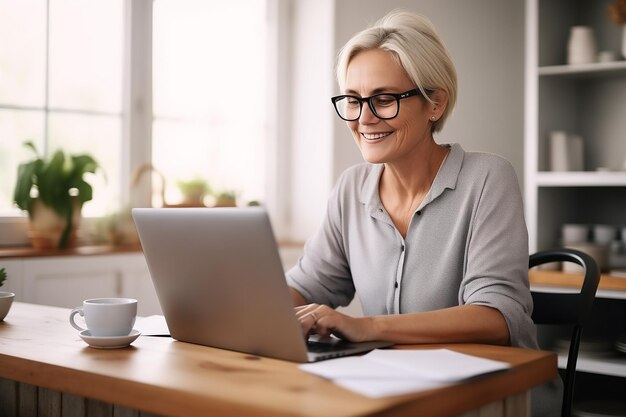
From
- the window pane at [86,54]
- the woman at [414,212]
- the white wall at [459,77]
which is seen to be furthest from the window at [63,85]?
the woman at [414,212]

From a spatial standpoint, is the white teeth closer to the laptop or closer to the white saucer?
the laptop

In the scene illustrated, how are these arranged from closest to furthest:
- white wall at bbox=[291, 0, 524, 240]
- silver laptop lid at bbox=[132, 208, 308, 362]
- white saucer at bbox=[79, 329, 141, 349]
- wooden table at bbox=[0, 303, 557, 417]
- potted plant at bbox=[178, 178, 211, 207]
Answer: wooden table at bbox=[0, 303, 557, 417] < silver laptop lid at bbox=[132, 208, 308, 362] < white saucer at bbox=[79, 329, 141, 349] < potted plant at bbox=[178, 178, 211, 207] < white wall at bbox=[291, 0, 524, 240]

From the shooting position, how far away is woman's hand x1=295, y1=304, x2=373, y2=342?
1483 millimetres

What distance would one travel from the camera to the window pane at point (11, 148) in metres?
3.07

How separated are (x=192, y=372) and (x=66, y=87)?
2.29 metres

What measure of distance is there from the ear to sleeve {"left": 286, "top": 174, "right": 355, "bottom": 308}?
1.04ft

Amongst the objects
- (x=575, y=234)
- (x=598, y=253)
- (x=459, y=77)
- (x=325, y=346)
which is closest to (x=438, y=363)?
(x=325, y=346)

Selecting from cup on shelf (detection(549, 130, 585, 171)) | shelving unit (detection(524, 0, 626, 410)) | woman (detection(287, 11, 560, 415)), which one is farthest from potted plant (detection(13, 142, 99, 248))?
cup on shelf (detection(549, 130, 585, 171))

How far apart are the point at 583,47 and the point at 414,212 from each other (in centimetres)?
184

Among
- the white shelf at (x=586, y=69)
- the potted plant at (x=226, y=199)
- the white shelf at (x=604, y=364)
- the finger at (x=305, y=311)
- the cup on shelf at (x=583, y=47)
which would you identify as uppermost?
the cup on shelf at (x=583, y=47)

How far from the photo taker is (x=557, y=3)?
353 centimetres

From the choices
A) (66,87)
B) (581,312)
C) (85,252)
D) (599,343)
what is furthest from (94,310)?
(599,343)

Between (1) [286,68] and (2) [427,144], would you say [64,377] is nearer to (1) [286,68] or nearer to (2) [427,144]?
(2) [427,144]

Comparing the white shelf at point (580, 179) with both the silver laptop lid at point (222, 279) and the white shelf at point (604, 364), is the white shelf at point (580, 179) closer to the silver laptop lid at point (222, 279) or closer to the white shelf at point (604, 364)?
the white shelf at point (604, 364)
